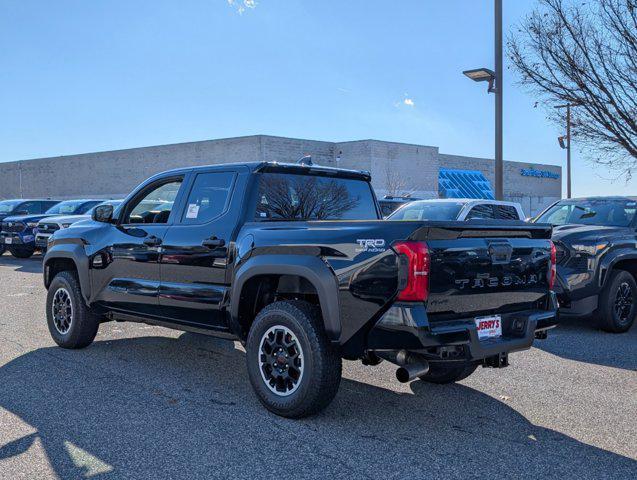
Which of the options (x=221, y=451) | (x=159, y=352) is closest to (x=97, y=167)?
Answer: (x=159, y=352)

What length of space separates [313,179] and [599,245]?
4175mm

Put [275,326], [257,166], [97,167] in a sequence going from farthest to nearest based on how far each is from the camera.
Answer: [97,167], [257,166], [275,326]

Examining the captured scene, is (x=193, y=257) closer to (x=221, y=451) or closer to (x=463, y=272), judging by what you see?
(x=221, y=451)

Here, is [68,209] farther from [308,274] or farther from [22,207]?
[308,274]

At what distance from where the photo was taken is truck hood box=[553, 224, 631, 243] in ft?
26.1

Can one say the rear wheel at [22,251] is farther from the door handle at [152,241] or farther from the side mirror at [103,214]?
the door handle at [152,241]

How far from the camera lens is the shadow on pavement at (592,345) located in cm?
659

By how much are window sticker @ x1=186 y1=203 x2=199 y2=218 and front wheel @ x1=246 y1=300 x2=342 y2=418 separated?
1.26m

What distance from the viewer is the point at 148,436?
13.8ft

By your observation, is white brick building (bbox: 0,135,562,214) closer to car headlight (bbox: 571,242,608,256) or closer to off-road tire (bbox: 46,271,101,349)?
car headlight (bbox: 571,242,608,256)

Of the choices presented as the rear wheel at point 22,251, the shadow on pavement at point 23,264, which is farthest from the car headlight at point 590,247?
the rear wheel at point 22,251

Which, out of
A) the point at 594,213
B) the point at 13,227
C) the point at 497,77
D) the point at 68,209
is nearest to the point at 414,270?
the point at 594,213

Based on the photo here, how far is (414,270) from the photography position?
3.94 meters

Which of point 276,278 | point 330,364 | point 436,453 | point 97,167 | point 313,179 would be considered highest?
point 97,167
